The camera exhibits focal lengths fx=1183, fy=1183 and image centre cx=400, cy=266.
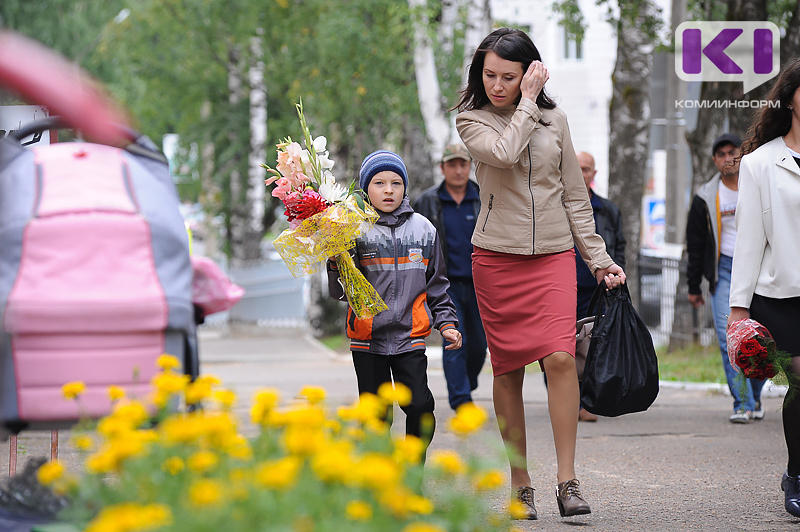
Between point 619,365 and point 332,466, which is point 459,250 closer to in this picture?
point 619,365

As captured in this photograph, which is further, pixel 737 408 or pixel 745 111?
pixel 745 111

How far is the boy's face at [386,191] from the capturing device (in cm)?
576

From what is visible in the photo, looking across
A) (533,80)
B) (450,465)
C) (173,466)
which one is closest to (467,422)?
(450,465)

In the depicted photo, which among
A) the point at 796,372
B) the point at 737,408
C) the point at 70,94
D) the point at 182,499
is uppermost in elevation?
the point at 70,94

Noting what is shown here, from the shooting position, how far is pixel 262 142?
25000 millimetres

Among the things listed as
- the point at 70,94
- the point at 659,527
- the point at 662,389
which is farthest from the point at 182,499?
the point at 662,389

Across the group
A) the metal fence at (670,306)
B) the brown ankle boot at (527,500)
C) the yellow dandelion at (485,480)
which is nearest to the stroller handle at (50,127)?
the yellow dandelion at (485,480)

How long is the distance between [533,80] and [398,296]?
1191 millimetres

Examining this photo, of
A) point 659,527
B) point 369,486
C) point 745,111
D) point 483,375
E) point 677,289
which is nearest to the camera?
point 369,486

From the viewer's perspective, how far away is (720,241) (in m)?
8.77

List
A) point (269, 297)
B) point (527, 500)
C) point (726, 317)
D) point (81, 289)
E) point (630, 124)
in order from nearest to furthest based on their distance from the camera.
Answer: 1. point (81, 289)
2. point (527, 500)
3. point (726, 317)
4. point (630, 124)
5. point (269, 297)

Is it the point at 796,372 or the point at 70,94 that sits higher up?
the point at 70,94

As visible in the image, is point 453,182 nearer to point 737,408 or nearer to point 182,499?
point 737,408

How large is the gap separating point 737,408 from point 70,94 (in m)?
7.20
